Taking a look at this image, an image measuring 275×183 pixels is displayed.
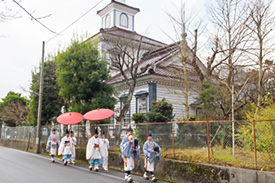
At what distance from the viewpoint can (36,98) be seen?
914 inches

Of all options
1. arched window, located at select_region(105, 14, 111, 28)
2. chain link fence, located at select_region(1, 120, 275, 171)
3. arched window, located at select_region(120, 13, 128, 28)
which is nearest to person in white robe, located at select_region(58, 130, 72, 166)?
chain link fence, located at select_region(1, 120, 275, 171)

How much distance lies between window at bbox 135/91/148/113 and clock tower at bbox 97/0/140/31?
1221 cm

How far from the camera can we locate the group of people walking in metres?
9.41

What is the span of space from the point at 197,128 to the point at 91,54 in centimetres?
949

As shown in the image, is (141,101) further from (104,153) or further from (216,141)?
(216,141)

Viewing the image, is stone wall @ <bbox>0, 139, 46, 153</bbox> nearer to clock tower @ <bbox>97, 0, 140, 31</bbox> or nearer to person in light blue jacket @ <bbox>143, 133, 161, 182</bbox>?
person in light blue jacket @ <bbox>143, 133, 161, 182</bbox>

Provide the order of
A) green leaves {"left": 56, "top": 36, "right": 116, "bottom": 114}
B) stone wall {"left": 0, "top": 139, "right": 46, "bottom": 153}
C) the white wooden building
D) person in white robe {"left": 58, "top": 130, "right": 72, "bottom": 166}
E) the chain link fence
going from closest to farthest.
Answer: the chain link fence
person in white robe {"left": 58, "top": 130, "right": 72, "bottom": 166}
green leaves {"left": 56, "top": 36, "right": 116, "bottom": 114}
the white wooden building
stone wall {"left": 0, "top": 139, "right": 46, "bottom": 153}

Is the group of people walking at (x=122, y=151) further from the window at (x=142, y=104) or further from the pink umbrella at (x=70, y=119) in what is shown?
the window at (x=142, y=104)

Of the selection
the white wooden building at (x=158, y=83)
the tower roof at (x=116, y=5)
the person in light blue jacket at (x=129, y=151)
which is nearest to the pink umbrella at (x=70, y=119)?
the person in light blue jacket at (x=129, y=151)

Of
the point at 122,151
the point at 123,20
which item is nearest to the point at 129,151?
the point at 122,151

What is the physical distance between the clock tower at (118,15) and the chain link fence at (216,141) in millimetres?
18782

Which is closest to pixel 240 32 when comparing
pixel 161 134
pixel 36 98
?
pixel 161 134

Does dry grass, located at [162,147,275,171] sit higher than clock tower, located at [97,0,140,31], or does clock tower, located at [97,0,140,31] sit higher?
clock tower, located at [97,0,140,31]

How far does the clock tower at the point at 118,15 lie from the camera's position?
97.3 feet
